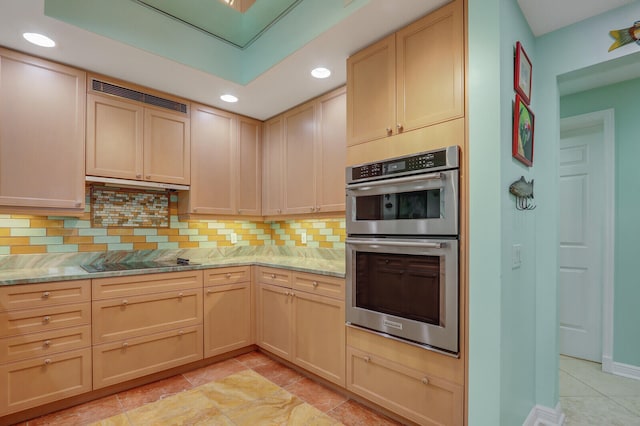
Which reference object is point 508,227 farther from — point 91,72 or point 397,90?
point 91,72

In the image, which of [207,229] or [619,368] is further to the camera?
[207,229]

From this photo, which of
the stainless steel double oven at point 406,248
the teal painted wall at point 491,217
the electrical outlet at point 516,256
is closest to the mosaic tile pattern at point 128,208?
the stainless steel double oven at point 406,248

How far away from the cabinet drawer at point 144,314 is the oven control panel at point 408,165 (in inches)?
69.2

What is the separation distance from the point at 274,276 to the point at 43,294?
5.42ft

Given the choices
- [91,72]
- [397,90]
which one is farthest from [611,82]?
[91,72]

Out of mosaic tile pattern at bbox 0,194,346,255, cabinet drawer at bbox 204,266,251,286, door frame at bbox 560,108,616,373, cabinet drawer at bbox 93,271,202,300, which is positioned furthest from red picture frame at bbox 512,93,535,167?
cabinet drawer at bbox 93,271,202,300

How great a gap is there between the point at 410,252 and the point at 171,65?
2.20 metres

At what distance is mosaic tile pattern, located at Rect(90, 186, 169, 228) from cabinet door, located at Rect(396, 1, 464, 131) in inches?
95.8

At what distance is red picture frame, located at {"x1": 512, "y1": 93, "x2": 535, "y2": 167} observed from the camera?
1783 millimetres

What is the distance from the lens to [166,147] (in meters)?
3.05

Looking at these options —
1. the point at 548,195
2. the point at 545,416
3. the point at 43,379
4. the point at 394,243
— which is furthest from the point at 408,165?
the point at 43,379

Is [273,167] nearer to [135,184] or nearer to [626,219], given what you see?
[135,184]

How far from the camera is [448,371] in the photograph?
71.3 inches

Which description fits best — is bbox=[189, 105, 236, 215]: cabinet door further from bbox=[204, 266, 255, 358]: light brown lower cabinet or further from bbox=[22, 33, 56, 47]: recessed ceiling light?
bbox=[22, 33, 56, 47]: recessed ceiling light
